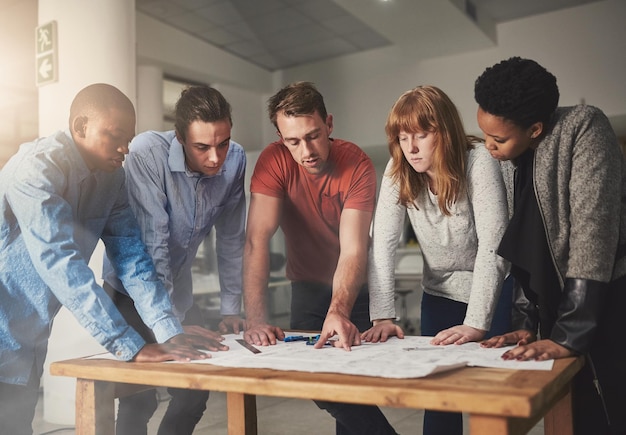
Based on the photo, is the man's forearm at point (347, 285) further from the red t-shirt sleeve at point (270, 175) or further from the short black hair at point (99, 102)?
the short black hair at point (99, 102)

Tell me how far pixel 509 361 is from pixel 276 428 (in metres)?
1.71

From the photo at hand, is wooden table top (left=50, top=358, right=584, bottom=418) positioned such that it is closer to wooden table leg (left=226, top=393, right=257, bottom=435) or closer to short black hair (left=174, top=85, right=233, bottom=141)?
wooden table leg (left=226, top=393, right=257, bottom=435)

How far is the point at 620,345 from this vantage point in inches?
38.3

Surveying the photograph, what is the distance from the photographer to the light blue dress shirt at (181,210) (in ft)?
4.31

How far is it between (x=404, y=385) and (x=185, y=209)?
829 millimetres

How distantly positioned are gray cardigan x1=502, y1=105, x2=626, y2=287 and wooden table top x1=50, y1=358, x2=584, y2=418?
0.16 meters

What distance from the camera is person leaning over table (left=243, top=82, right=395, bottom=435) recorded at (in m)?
1.28

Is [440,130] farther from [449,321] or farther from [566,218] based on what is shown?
[449,321]

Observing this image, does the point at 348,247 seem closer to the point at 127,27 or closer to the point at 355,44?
the point at 127,27

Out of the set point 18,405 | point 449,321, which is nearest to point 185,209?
point 18,405

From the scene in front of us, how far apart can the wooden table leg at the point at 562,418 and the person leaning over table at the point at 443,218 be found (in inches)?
6.5

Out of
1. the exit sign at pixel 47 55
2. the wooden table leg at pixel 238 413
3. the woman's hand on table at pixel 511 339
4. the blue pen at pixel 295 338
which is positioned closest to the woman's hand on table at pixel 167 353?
the wooden table leg at pixel 238 413

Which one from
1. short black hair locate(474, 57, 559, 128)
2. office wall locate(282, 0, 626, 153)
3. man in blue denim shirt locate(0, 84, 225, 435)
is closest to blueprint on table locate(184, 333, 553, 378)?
man in blue denim shirt locate(0, 84, 225, 435)

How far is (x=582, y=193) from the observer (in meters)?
0.92
